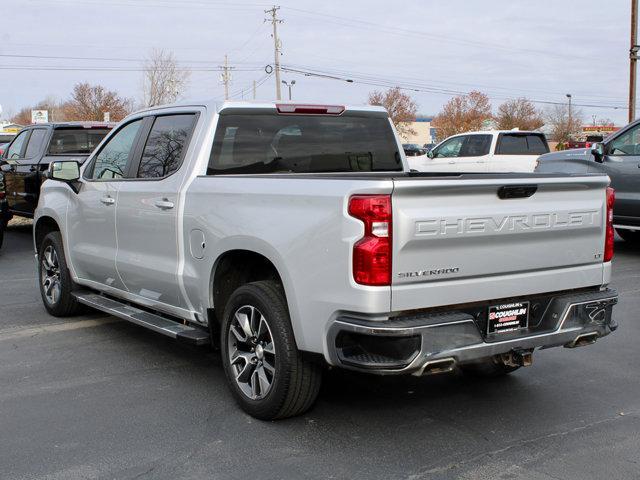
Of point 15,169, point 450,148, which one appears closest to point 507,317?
point 15,169

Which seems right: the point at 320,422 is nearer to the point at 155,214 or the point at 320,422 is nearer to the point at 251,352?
the point at 251,352

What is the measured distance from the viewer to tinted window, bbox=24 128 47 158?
12.9 m

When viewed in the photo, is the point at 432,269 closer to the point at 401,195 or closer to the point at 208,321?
the point at 401,195

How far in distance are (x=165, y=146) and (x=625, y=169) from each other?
769 centimetres

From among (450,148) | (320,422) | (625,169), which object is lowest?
(320,422)

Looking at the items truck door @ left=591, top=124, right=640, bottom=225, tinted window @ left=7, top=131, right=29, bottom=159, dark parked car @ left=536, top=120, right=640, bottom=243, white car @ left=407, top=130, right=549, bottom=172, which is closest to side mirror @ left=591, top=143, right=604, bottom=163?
dark parked car @ left=536, top=120, right=640, bottom=243

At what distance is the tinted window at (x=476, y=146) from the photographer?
17.7 meters

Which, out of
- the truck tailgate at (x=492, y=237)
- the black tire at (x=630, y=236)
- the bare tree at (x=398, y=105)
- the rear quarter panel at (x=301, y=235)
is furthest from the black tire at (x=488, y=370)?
the bare tree at (x=398, y=105)

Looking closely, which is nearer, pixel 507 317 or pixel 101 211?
pixel 507 317

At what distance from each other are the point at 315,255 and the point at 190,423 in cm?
139

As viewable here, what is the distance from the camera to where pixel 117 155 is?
20.1 feet

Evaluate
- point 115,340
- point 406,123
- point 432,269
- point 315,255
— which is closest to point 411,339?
point 432,269

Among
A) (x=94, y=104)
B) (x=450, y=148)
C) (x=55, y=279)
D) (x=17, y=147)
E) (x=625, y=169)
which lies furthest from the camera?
(x=94, y=104)

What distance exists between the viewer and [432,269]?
12.2 ft
